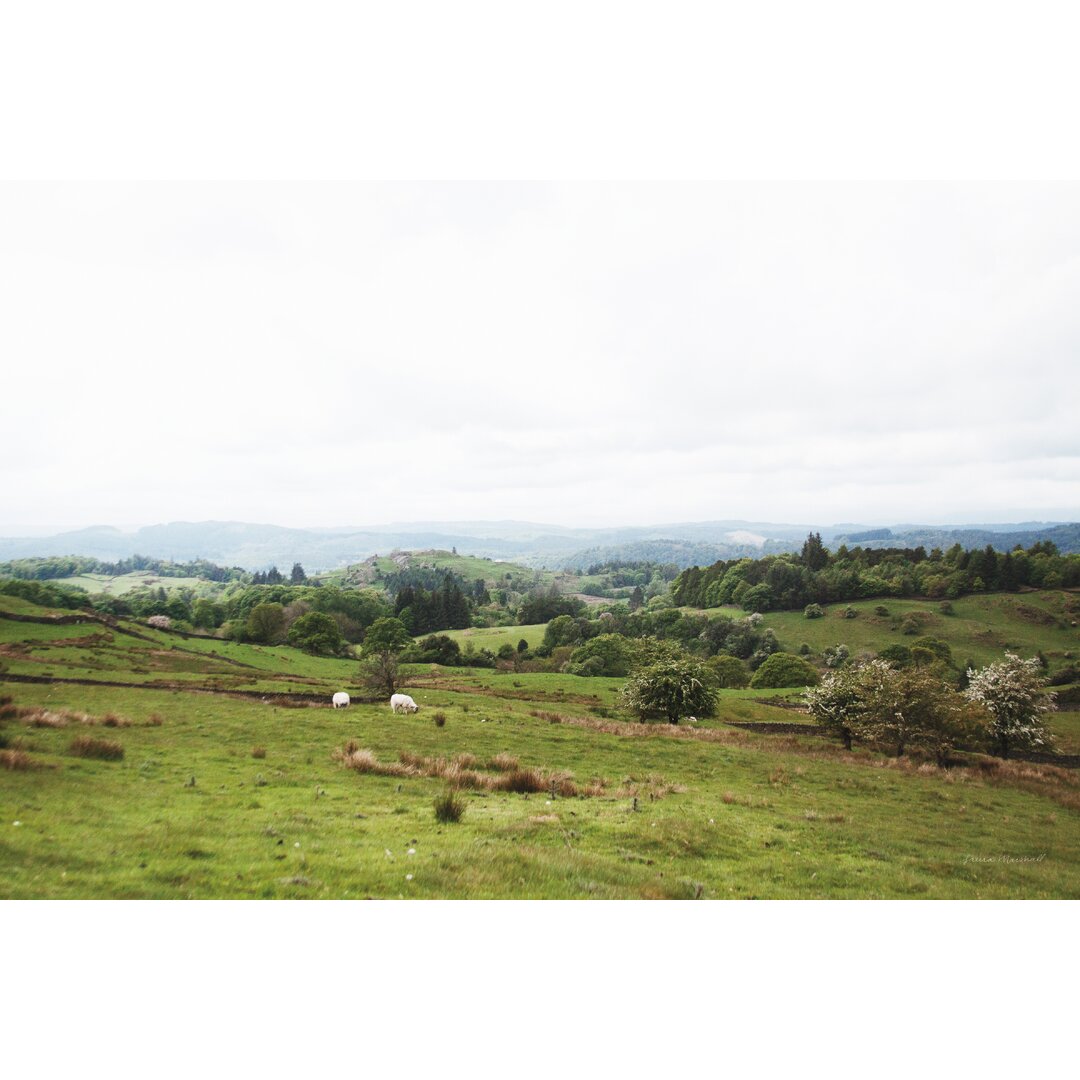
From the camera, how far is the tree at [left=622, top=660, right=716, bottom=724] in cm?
3647

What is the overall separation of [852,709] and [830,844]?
984 inches

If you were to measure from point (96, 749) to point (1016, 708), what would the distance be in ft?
173

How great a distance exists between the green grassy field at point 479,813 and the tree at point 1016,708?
7.28 metres

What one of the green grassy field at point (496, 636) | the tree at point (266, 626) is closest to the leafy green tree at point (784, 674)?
the green grassy field at point (496, 636)

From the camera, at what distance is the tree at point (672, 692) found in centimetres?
3647

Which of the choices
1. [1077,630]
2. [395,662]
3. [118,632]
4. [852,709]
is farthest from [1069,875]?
[1077,630]

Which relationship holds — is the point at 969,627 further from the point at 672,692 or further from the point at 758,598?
the point at 672,692

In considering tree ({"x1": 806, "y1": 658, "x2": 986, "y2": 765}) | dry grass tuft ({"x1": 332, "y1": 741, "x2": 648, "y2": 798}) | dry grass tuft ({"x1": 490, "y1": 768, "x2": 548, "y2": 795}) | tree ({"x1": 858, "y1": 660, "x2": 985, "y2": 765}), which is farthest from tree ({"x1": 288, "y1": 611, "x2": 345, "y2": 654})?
tree ({"x1": 858, "y1": 660, "x2": 985, "y2": 765})

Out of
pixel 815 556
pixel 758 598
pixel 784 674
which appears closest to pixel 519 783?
pixel 784 674

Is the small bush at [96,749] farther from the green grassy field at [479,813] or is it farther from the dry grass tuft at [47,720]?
the dry grass tuft at [47,720]

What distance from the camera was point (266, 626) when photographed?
279 ft

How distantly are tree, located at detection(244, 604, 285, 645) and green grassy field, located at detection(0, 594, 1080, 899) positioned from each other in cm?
5276

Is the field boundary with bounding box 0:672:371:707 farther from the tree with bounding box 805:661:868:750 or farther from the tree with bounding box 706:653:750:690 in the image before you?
the tree with bounding box 706:653:750:690

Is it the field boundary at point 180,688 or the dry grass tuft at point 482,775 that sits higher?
the dry grass tuft at point 482,775
